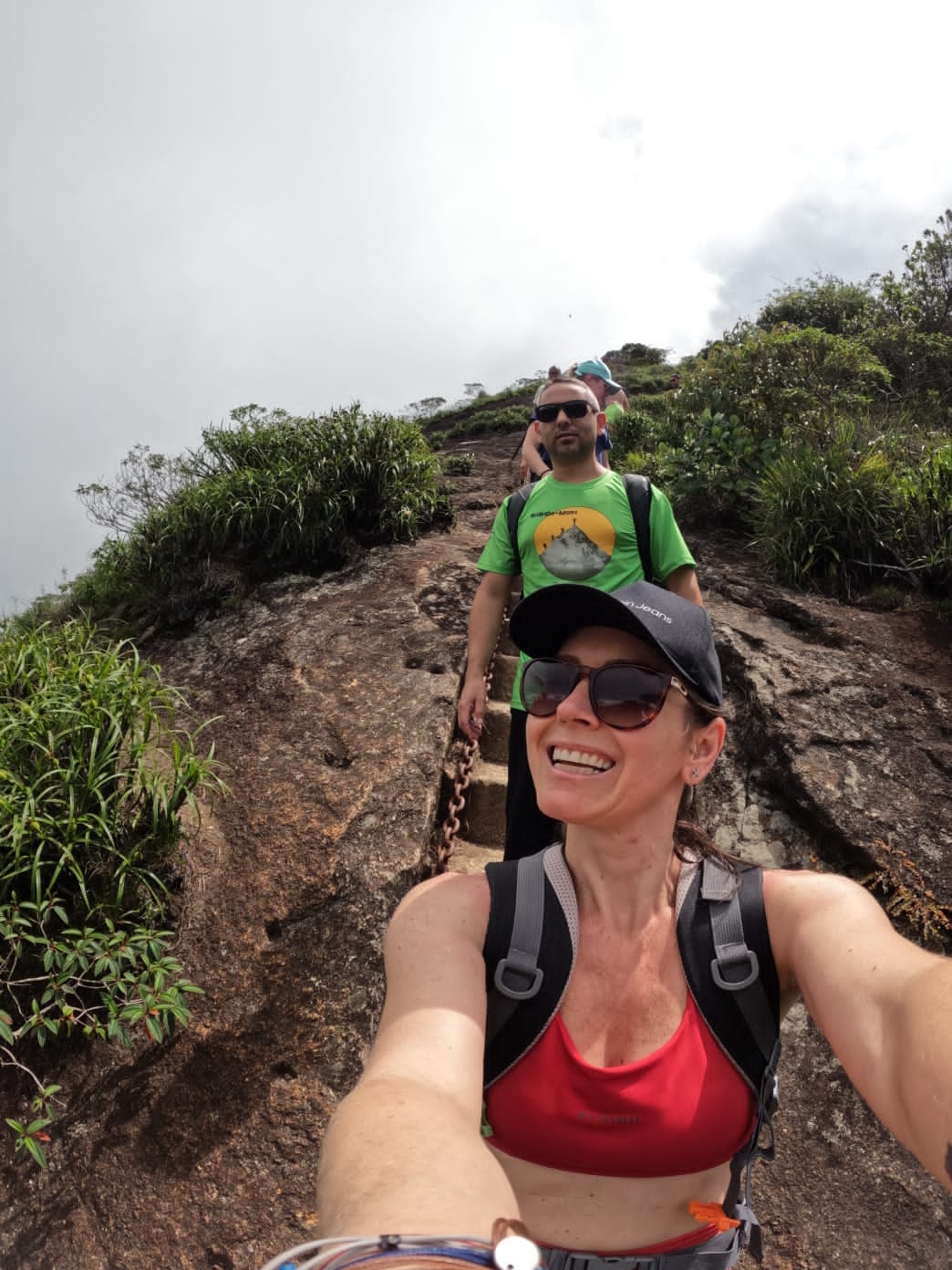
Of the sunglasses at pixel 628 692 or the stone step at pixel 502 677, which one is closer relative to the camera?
the sunglasses at pixel 628 692

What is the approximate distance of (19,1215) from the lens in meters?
2.53

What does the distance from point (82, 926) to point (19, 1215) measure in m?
0.97

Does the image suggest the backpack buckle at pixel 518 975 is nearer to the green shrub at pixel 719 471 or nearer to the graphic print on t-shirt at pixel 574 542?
the graphic print on t-shirt at pixel 574 542

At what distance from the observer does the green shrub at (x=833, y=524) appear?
561 centimetres

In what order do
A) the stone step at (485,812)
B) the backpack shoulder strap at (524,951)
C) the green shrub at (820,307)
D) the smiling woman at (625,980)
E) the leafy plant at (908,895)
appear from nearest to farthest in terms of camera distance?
1. the smiling woman at (625,980)
2. the backpack shoulder strap at (524,951)
3. the leafy plant at (908,895)
4. the stone step at (485,812)
5. the green shrub at (820,307)

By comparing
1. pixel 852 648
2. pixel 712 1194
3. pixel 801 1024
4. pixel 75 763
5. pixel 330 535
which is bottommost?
pixel 801 1024

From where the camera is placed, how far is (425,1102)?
3.68 ft

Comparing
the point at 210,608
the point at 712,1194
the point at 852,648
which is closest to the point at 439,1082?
the point at 712,1194

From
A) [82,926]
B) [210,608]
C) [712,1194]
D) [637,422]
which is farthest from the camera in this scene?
[637,422]

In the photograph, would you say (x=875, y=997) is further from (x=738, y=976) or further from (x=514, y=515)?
(x=514, y=515)

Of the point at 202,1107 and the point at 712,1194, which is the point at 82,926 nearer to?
the point at 202,1107

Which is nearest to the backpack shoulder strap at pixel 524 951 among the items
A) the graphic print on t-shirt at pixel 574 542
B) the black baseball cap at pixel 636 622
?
the black baseball cap at pixel 636 622

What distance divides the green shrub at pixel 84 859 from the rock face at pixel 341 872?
0.55 ft

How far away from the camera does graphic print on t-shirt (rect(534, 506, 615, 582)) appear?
9.76 feet
